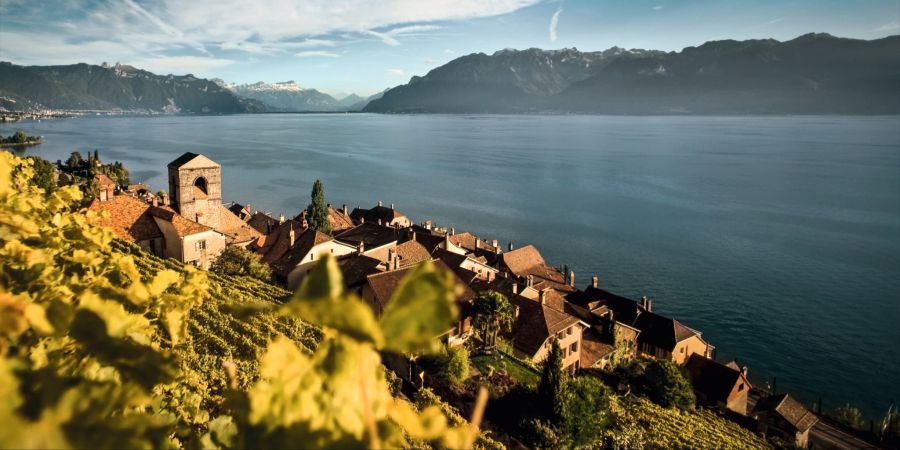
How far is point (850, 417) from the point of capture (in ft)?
124

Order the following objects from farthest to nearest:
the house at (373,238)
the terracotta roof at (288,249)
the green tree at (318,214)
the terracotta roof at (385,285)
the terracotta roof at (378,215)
A: the terracotta roof at (378,215) < the green tree at (318,214) < the house at (373,238) < the terracotta roof at (288,249) < the terracotta roof at (385,285)

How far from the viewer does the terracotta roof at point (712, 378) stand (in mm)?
38938

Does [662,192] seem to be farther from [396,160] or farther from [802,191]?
[396,160]

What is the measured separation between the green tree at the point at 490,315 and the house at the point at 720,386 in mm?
17496

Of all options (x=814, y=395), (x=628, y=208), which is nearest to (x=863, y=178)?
(x=628, y=208)

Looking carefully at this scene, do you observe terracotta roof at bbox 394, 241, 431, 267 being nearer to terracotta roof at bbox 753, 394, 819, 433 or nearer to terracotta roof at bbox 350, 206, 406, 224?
terracotta roof at bbox 350, 206, 406, 224

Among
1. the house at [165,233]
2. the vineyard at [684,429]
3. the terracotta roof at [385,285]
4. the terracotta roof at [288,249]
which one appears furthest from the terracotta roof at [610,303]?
the house at [165,233]

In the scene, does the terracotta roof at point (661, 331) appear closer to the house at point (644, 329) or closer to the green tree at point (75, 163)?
the house at point (644, 329)

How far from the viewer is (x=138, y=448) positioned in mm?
1932

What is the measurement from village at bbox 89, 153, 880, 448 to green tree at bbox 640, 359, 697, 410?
3.83 metres

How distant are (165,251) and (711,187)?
111284 millimetres

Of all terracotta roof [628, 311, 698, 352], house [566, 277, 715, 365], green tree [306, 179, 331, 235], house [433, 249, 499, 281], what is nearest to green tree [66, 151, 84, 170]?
green tree [306, 179, 331, 235]

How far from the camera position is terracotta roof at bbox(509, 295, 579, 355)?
35562 mm

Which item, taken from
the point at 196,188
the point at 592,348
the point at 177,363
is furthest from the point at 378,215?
the point at 177,363
